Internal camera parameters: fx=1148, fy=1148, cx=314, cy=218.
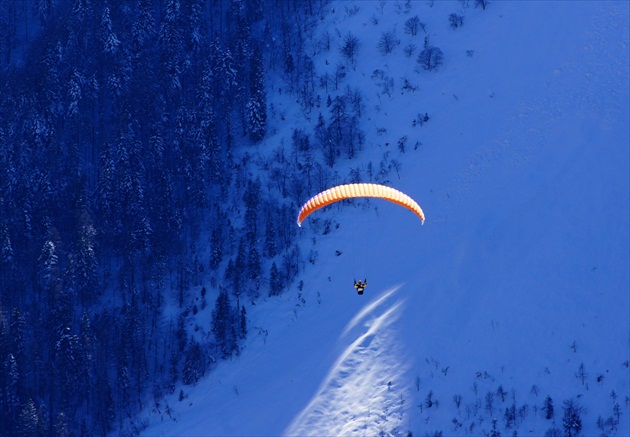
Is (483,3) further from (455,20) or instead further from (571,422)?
(571,422)

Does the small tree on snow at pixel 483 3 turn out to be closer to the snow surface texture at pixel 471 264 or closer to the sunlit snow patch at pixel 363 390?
the snow surface texture at pixel 471 264

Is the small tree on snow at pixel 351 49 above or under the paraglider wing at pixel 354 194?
above

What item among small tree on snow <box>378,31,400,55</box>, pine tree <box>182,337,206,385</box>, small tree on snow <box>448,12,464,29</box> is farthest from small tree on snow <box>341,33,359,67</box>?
pine tree <box>182,337,206,385</box>

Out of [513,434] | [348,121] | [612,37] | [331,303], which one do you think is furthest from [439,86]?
[513,434]

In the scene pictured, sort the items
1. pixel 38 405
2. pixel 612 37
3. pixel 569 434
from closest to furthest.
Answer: pixel 569 434, pixel 38 405, pixel 612 37

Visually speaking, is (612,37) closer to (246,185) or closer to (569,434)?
(246,185)

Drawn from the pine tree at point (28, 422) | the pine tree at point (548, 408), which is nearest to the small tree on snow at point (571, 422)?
the pine tree at point (548, 408)
